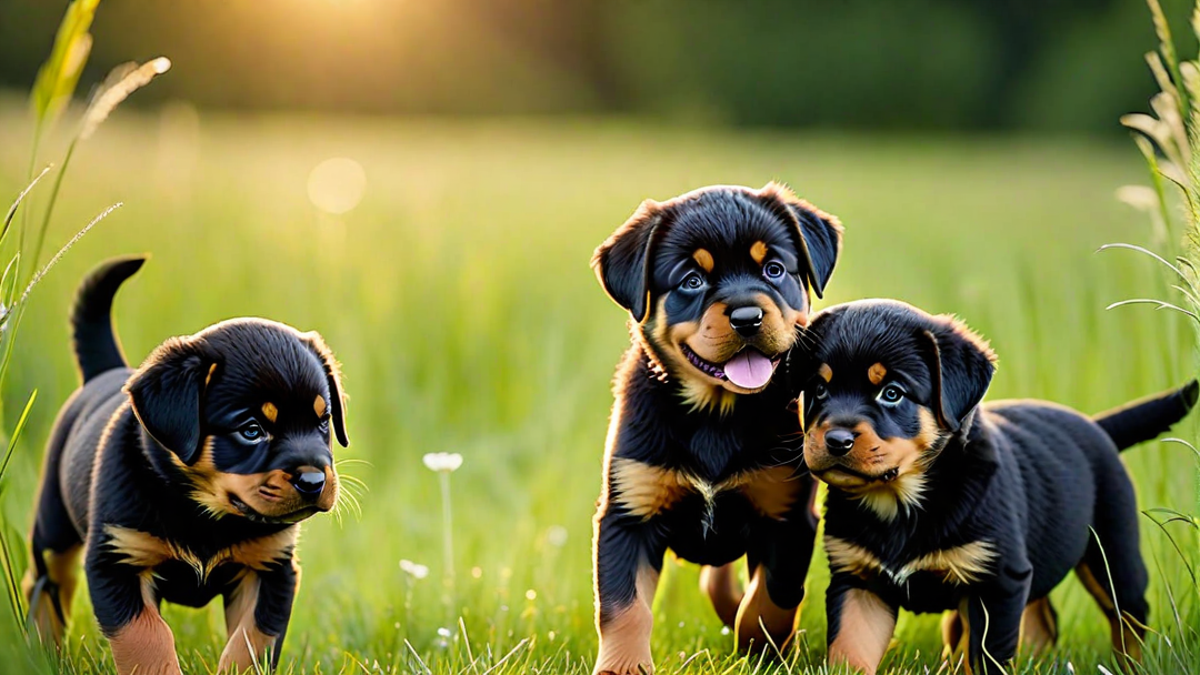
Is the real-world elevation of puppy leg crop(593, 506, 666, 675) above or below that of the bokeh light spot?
below

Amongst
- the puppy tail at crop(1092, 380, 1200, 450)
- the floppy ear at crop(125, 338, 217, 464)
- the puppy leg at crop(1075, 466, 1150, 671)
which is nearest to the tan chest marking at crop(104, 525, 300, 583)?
the floppy ear at crop(125, 338, 217, 464)

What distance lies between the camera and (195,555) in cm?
301

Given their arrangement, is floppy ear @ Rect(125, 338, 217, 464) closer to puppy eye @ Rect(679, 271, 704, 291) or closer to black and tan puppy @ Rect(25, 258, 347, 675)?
black and tan puppy @ Rect(25, 258, 347, 675)

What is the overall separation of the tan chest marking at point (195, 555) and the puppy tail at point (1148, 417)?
243 centimetres

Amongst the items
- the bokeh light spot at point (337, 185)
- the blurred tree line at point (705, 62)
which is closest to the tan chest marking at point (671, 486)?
the bokeh light spot at point (337, 185)

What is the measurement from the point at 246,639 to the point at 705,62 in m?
20.4

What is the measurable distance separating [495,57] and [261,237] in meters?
14.6

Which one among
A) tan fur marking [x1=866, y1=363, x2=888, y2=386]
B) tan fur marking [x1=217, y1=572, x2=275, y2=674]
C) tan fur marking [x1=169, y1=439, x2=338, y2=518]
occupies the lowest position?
tan fur marking [x1=217, y1=572, x2=275, y2=674]

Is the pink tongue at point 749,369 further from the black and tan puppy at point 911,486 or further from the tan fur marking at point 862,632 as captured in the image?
the tan fur marking at point 862,632

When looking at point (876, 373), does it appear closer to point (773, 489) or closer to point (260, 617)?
point (773, 489)

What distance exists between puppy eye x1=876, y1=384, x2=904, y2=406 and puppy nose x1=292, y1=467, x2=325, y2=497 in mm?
1348

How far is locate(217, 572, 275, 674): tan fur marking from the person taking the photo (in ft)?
10.0

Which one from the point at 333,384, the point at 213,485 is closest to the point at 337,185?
the point at 333,384

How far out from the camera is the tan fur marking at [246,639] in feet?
10.0
